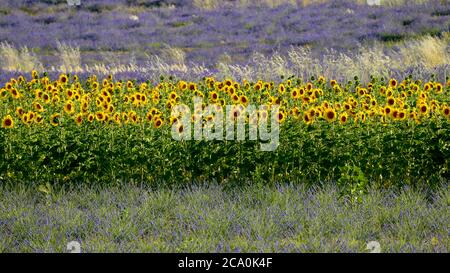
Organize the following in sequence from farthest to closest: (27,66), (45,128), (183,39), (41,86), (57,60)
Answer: (183,39)
(57,60)
(27,66)
(41,86)
(45,128)

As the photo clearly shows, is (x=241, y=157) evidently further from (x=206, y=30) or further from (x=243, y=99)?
(x=206, y=30)

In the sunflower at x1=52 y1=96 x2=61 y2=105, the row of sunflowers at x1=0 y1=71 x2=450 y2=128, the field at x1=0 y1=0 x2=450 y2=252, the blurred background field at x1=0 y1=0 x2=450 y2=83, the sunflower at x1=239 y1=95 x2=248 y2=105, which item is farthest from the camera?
the blurred background field at x1=0 y1=0 x2=450 y2=83

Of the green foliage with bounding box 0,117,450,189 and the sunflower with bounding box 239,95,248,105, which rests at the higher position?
the sunflower with bounding box 239,95,248,105

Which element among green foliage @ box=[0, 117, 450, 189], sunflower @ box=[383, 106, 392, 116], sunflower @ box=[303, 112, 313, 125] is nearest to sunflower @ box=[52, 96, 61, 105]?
green foliage @ box=[0, 117, 450, 189]

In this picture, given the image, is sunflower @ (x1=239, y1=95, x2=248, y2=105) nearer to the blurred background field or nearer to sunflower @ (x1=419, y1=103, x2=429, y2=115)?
sunflower @ (x1=419, y1=103, x2=429, y2=115)

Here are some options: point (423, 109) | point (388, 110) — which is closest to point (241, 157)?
point (388, 110)

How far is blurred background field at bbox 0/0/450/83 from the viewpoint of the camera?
714 inches

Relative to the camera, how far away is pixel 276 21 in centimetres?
2311

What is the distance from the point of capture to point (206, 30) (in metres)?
22.6

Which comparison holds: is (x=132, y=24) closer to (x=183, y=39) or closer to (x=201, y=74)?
(x=183, y=39)

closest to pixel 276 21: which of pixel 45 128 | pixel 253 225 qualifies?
pixel 45 128

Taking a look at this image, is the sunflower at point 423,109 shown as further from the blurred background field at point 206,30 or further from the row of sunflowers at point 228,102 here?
the blurred background field at point 206,30

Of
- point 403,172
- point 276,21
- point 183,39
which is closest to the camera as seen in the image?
point 403,172
